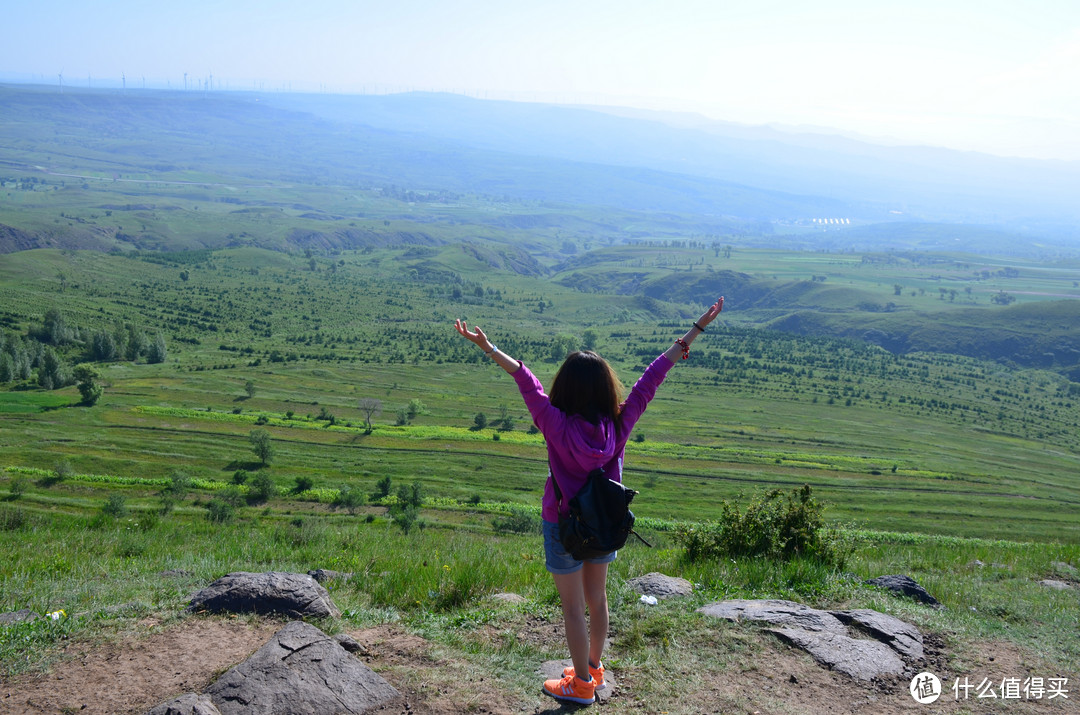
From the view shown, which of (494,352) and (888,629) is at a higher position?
(494,352)

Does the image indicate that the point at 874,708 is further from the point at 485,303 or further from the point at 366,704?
the point at 485,303

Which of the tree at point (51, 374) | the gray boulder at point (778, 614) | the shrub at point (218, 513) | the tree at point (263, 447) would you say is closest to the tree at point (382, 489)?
the tree at point (263, 447)

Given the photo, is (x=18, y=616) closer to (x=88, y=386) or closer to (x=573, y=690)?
(x=573, y=690)

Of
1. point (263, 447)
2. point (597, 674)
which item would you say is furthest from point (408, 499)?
point (597, 674)

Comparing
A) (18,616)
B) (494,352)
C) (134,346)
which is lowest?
(134,346)

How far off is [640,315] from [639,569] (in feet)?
490

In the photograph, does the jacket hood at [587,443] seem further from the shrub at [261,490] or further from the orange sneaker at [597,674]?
the shrub at [261,490]

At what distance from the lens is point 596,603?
495 cm

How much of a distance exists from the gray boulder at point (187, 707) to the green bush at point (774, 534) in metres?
5.99

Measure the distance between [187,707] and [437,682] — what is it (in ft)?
5.61

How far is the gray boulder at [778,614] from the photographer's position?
248 inches

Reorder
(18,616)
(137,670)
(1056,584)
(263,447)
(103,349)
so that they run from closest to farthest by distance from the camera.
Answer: (137,670) < (18,616) < (1056,584) < (263,447) < (103,349)

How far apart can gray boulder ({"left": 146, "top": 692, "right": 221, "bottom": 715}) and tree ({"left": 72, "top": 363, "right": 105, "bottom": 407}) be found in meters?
65.0

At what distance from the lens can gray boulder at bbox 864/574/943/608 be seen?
741 cm
